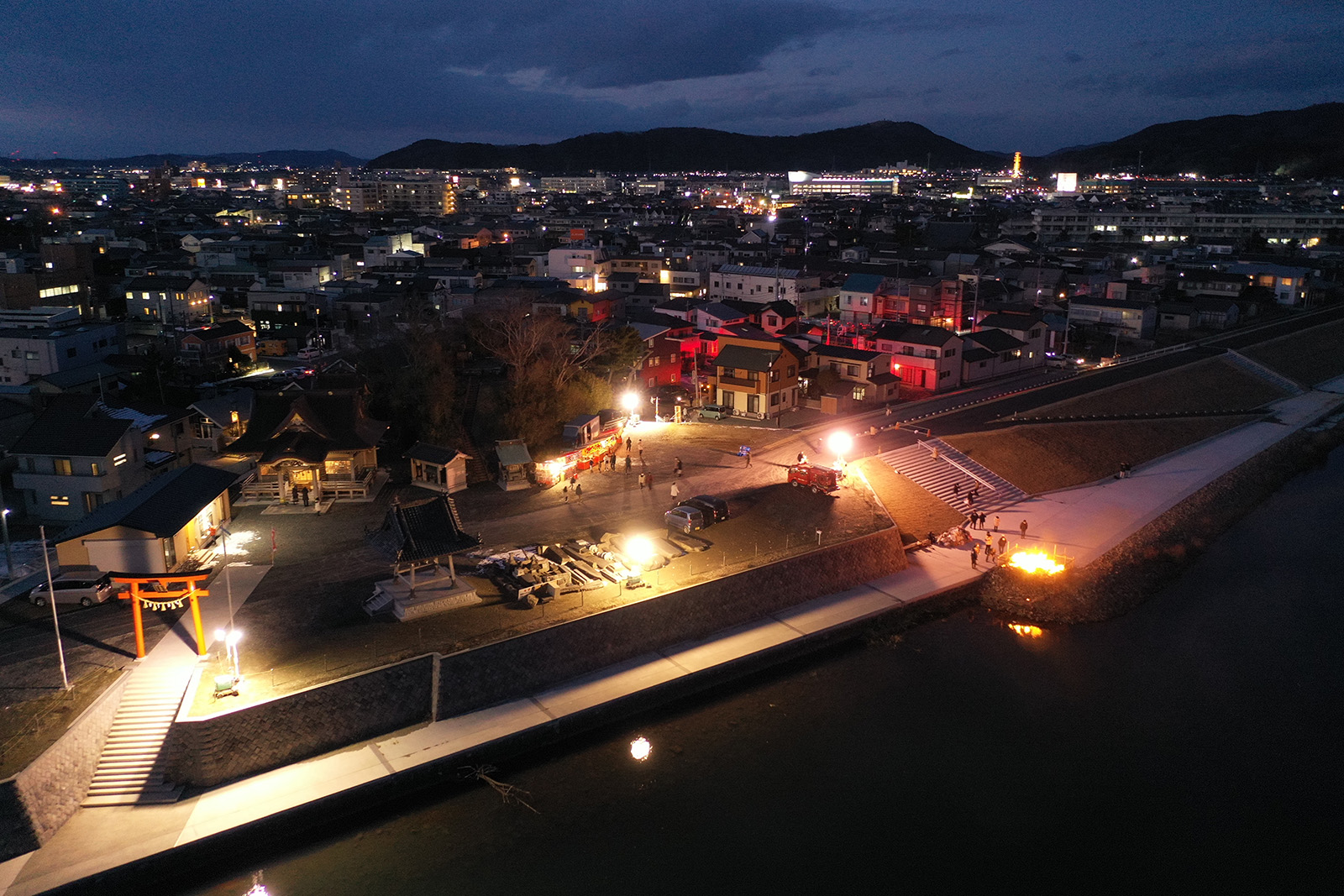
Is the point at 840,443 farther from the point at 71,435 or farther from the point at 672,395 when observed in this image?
the point at 71,435

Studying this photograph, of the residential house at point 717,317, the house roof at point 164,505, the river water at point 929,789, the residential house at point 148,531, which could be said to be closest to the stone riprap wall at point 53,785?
the river water at point 929,789

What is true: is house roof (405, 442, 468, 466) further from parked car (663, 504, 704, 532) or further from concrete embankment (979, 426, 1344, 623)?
concrete embankment (979, 426, 1344, 623)

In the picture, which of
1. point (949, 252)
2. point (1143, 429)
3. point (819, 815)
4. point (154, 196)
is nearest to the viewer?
point (819, 815)

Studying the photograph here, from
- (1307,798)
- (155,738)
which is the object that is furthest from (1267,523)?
(155,738)

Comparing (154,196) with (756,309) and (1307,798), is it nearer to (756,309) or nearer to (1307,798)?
(756,309)

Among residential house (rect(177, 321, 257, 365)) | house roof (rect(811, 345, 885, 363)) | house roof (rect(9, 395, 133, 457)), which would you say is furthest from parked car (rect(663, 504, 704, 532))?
residential house (rect(177, 321, 257, 365))

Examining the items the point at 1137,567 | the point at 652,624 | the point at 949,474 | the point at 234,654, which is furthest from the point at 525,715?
the point at 1137,567
